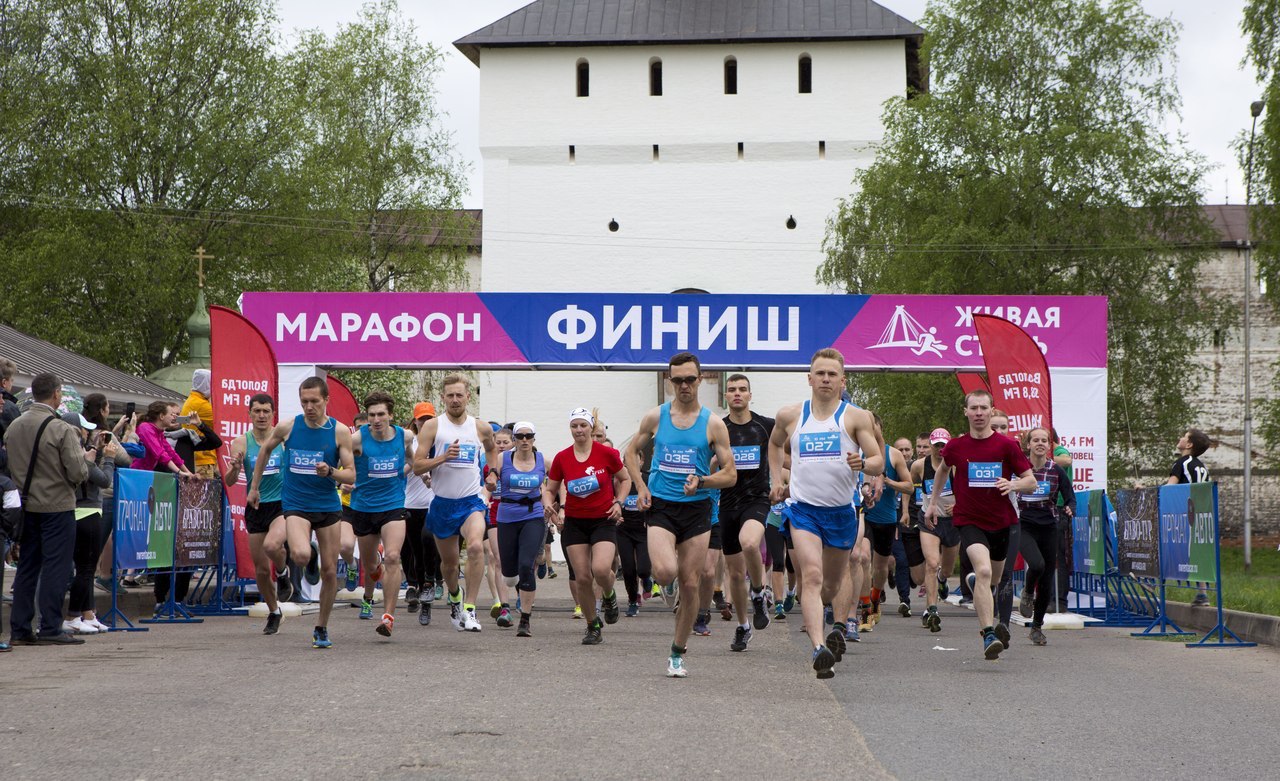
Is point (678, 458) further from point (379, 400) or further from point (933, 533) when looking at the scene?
point (933, 533)

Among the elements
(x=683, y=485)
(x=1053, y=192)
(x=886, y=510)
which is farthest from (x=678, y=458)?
(x=1053, y=192)

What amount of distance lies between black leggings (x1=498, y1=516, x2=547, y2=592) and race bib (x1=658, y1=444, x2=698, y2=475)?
3300mm

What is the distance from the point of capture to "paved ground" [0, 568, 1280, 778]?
666cm

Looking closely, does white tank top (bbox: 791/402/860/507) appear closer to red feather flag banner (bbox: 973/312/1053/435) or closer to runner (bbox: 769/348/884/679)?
runner (bbox: 769/348/884/679)

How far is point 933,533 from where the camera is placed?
55.3 ft

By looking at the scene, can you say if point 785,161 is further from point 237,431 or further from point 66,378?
point 237,431

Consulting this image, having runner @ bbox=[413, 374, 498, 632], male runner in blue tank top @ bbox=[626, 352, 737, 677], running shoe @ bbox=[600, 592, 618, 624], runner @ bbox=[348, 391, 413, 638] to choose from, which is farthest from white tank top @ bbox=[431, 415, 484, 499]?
male runner in blue tank top @ bbox=[626, 352, 737, 677]

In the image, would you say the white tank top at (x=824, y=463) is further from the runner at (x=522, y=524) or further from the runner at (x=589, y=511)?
the runner at (x=522, y=524)

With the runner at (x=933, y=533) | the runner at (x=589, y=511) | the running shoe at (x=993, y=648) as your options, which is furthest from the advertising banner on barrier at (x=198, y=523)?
the running shoe at (x=993, y=648)

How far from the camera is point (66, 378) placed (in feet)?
86.7

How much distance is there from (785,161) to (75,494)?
48211 mm

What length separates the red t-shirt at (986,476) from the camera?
11.9 meters

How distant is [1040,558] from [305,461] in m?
6.00

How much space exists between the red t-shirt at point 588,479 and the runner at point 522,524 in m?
0.88
